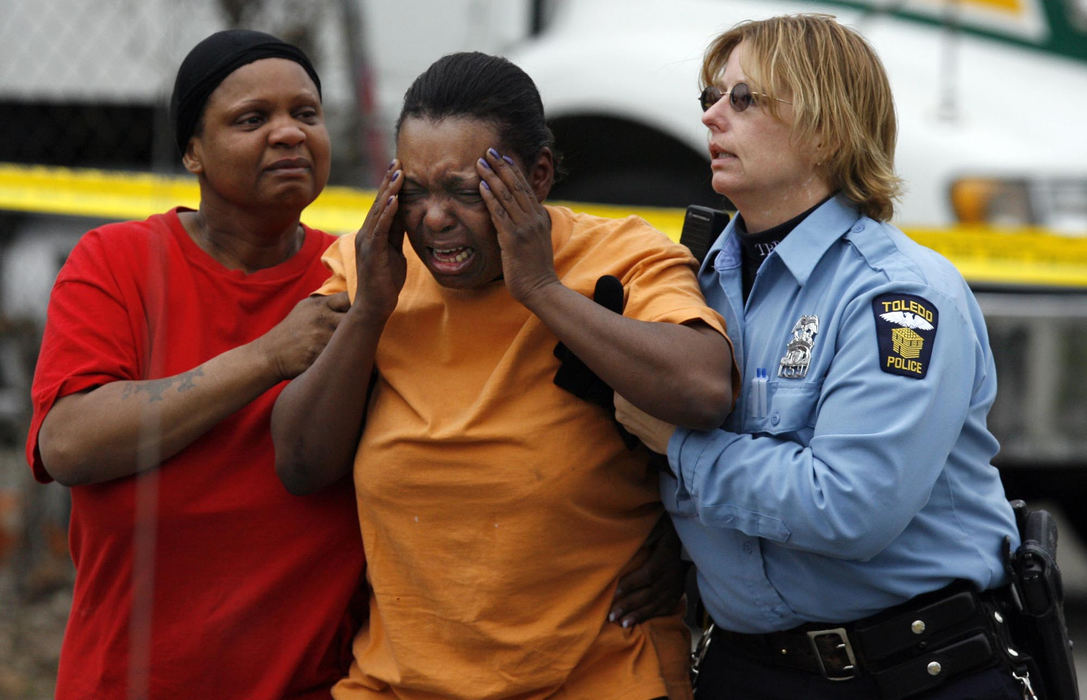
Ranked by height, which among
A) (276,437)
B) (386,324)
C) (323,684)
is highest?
(386,324)

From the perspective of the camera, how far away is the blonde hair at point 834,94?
193 cm

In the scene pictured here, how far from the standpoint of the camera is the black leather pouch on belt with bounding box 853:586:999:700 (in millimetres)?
1918

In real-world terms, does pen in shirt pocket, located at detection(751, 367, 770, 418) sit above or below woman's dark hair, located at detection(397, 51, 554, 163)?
below

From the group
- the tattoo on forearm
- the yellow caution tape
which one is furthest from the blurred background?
the tattoo on forearm

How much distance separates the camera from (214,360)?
2148mm

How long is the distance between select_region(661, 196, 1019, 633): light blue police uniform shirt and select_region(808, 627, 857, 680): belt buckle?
2cm

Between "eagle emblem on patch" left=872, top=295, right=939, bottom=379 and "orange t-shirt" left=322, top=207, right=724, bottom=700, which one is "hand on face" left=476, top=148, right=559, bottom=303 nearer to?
"orange t-shirt" left=322, top=207, right=724, bottom=700

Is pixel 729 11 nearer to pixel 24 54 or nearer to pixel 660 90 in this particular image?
pixel 660 90

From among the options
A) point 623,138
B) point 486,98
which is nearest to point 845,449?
point 486,98

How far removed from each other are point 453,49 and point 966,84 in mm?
1885

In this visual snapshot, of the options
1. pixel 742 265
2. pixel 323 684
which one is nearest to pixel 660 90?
pixel 742 265

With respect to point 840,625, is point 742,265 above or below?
above

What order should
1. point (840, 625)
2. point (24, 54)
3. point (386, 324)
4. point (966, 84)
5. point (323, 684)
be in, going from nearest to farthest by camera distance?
point (840, 625) → point (386, 324) → point (323, 684) → point (966, 84) → point (24, 54)

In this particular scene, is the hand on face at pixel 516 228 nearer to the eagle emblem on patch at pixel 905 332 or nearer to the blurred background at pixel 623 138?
the eagle emblem on patch at pixel 905 332
